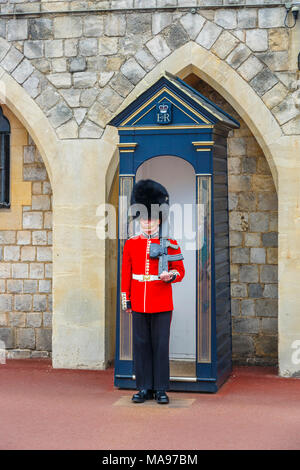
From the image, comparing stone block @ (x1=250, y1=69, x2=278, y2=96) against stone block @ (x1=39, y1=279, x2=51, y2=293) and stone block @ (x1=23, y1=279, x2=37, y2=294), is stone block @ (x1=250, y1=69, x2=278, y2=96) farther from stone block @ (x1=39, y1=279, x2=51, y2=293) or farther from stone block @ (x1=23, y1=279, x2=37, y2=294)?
stone block @ (x1=23, y1=279, x2=37, y2=294)

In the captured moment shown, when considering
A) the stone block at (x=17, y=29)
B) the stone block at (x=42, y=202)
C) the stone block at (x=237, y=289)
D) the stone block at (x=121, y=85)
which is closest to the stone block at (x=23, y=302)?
the stone block at (x=42, y=202)

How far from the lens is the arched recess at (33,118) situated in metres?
7.67

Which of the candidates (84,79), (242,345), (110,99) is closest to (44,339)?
(242,345)

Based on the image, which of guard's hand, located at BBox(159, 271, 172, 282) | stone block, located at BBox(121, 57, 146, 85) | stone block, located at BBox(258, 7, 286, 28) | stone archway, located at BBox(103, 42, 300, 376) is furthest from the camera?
stone block, located at BBox(121, 57, 146, 85)

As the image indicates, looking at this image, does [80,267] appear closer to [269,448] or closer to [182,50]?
[182,50]

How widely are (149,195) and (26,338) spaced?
276cm

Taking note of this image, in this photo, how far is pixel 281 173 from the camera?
7156mm

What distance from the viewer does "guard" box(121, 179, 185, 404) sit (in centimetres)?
614

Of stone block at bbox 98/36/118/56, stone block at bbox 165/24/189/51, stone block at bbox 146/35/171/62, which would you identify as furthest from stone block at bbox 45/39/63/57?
stone block at bbox 165/24/189/51

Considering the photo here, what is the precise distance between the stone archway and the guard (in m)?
1.29

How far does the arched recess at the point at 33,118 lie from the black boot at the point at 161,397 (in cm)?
240

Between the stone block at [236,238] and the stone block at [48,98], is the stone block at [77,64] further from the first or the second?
the stone block at [236,238]
